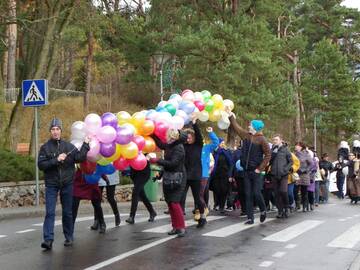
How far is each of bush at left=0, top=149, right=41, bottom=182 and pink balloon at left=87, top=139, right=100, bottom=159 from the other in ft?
21.2

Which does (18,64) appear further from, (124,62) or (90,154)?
(90,154)

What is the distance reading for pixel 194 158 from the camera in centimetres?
1133

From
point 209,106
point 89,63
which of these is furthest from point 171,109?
point 89,63

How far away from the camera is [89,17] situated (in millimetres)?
19078

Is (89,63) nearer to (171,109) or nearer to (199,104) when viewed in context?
(199,104)

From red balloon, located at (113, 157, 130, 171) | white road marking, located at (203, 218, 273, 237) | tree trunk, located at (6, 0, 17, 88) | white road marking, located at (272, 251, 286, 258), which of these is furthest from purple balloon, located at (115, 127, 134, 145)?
tree trunk, located at (6, 0, 17, 88)

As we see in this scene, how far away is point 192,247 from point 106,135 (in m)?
2.24

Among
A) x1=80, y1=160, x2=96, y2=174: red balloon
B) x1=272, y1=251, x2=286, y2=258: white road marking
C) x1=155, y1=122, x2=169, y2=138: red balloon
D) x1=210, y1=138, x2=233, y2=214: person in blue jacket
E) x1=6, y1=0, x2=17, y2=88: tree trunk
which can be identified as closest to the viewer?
x1=272, y1=251, x2=286, y2=258: white road marking

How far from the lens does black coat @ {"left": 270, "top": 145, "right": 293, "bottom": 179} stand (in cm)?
1394

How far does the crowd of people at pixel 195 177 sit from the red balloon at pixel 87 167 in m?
0.22

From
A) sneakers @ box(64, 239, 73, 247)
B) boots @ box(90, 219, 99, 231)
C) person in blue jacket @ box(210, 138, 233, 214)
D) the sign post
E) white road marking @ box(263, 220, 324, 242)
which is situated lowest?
white road marking @ box(263, 220, 324, 242)

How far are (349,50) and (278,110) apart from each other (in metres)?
33.8

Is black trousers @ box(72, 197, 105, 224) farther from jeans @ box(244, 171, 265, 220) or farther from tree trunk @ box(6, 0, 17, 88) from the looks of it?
tree trunk @ box(6, 0, 17, 88)

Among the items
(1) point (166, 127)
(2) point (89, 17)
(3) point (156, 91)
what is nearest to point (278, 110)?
(3) point (156, 91)
